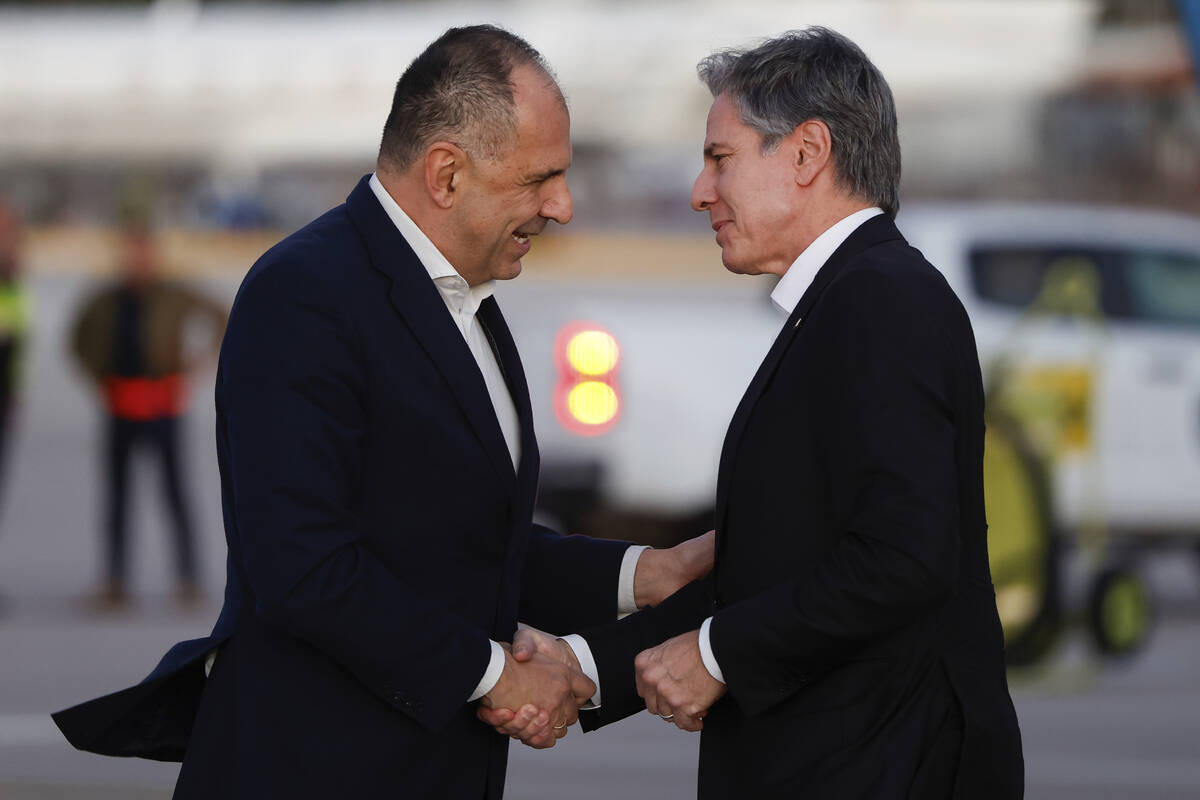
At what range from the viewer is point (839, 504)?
267cm

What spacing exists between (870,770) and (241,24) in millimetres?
44100

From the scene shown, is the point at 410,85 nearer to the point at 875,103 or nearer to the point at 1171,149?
the point at 875,103

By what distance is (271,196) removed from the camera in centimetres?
3356

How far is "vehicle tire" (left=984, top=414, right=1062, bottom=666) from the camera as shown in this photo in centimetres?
756

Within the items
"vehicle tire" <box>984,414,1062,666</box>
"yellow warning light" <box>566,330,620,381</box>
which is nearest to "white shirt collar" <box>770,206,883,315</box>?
"vehicle tire" <box>984,414,1062,666</box>

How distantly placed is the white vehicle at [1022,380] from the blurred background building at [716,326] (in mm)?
16

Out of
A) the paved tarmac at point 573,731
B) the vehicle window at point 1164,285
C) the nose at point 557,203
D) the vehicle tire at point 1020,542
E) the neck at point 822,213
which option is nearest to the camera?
the neck at point 822,213

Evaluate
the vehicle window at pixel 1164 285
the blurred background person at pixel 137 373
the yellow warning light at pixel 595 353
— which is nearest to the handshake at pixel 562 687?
the yellow warning light at pixel 595 353

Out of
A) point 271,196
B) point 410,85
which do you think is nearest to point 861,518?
point 410,85

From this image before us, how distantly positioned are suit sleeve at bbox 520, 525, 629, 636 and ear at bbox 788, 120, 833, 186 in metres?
0.88

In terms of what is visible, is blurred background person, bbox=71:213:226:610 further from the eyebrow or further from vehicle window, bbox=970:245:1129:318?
the eyebrow

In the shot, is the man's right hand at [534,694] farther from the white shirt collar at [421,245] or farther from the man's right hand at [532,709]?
the white shirt collar at [421,245]

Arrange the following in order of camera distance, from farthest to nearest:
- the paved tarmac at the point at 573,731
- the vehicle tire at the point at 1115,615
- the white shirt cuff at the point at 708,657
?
1. the vehicle tire at the point at 1115,615
2. the paved tarmac at the point at 573,731
3. the white shirt cuff at the point at 708,657

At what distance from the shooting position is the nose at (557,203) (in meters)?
2.98
